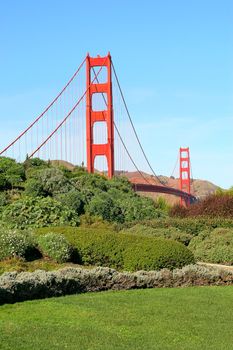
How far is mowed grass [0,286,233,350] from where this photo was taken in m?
5.59

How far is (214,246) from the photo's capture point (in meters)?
14.0

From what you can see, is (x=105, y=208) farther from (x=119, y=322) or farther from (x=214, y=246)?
(x=119, y=322)

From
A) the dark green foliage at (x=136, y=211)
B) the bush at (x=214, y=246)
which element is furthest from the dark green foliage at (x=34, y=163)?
the bush at (x=214, y=246)

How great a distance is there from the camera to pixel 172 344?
5625mm

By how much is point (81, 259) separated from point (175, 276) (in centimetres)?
223

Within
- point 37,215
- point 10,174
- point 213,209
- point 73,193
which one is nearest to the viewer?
point 37,215

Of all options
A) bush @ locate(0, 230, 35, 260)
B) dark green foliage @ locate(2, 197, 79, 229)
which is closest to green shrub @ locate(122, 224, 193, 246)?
dark green foliage @ locate(2, 197, 79, 229)

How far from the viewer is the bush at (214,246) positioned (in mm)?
13320

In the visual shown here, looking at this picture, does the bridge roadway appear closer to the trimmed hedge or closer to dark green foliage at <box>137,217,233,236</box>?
dark green foliage at <box>137,217,233,236</box>

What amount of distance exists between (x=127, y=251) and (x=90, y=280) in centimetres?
239

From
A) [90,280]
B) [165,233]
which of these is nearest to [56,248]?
[90,280]

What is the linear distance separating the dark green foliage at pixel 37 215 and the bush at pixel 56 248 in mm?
3478

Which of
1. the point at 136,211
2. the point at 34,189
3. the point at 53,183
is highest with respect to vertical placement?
the point at 53,183

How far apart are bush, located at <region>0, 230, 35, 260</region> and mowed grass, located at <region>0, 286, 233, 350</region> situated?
268 cm
